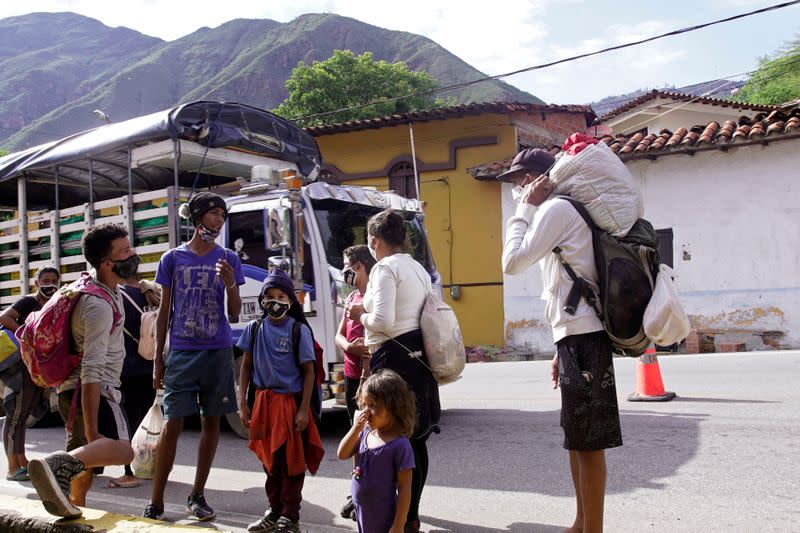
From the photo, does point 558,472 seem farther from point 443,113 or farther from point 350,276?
point 443,113

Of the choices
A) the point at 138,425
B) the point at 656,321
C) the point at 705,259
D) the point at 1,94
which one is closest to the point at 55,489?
the point at 138,425

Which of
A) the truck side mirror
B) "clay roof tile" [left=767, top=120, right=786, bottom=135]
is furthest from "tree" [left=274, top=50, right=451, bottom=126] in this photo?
the truck side mirror

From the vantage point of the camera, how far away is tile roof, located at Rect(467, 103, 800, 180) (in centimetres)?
1555

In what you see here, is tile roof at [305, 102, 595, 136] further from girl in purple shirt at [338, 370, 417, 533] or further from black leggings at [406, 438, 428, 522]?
girl in purple shirt at [338, 370, 417, 533]

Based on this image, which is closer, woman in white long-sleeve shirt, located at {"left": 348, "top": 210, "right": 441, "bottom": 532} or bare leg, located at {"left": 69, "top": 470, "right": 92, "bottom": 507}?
woman in white long-sleeve shirt, located at {"left": 348, "top": 210, "right": 441, "bottom": 532}

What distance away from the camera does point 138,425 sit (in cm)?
600

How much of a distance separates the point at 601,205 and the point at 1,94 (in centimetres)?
18972

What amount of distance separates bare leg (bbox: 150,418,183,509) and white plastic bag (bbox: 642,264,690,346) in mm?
2913

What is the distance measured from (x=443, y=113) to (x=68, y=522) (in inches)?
624

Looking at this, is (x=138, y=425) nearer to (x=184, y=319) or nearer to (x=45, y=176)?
(x=184, y=319)

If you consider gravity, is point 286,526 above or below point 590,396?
below

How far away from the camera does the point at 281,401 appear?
465 centimetres

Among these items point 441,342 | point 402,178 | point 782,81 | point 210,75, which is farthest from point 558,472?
point 210,75

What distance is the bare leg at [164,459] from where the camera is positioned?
478 centimetres
